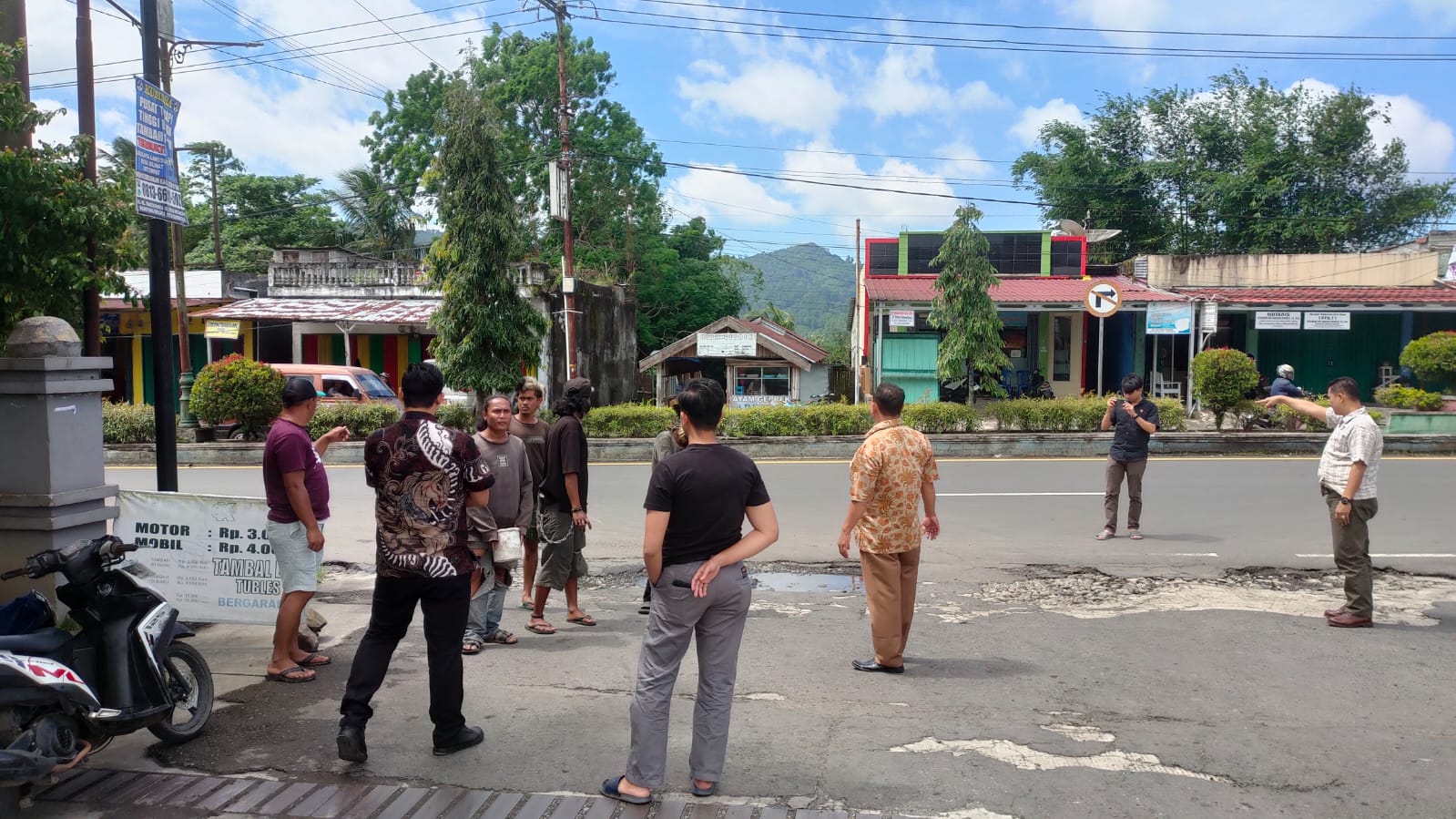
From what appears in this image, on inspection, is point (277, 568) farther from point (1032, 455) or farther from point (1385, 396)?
point (1385, 396)

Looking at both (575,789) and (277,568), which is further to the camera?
(277,568)

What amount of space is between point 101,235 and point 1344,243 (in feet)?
140

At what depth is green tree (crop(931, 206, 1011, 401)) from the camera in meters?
20.3

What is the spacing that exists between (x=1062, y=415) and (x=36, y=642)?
17020mm

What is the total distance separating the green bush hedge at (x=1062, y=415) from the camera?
17922mm

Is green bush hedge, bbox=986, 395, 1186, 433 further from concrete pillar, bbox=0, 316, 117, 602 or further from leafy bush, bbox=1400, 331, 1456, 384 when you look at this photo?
concrete pillar, bbox=0, 316, 117, 602

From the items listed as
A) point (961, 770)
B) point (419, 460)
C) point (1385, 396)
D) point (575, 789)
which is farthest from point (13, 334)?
point (1385, 396)

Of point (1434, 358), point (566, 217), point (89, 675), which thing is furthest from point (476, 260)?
point (1434, 358)

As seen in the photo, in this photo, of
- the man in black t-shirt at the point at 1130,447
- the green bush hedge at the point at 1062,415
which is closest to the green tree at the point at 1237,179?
the green bush hedge at the point at 1062,415

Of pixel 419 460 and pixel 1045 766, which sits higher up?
pixel 419 460

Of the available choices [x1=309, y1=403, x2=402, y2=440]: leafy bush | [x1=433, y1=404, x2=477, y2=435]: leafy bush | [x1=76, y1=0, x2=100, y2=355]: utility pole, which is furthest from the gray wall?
[x1=76, y1=0, x2=100, y2=355]: utility pole

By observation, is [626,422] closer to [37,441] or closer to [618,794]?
[37,441]

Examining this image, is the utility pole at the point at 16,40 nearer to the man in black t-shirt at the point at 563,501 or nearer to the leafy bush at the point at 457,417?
the man in black t-shirt at the point at 563,501

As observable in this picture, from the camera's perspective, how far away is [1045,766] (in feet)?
13.5
